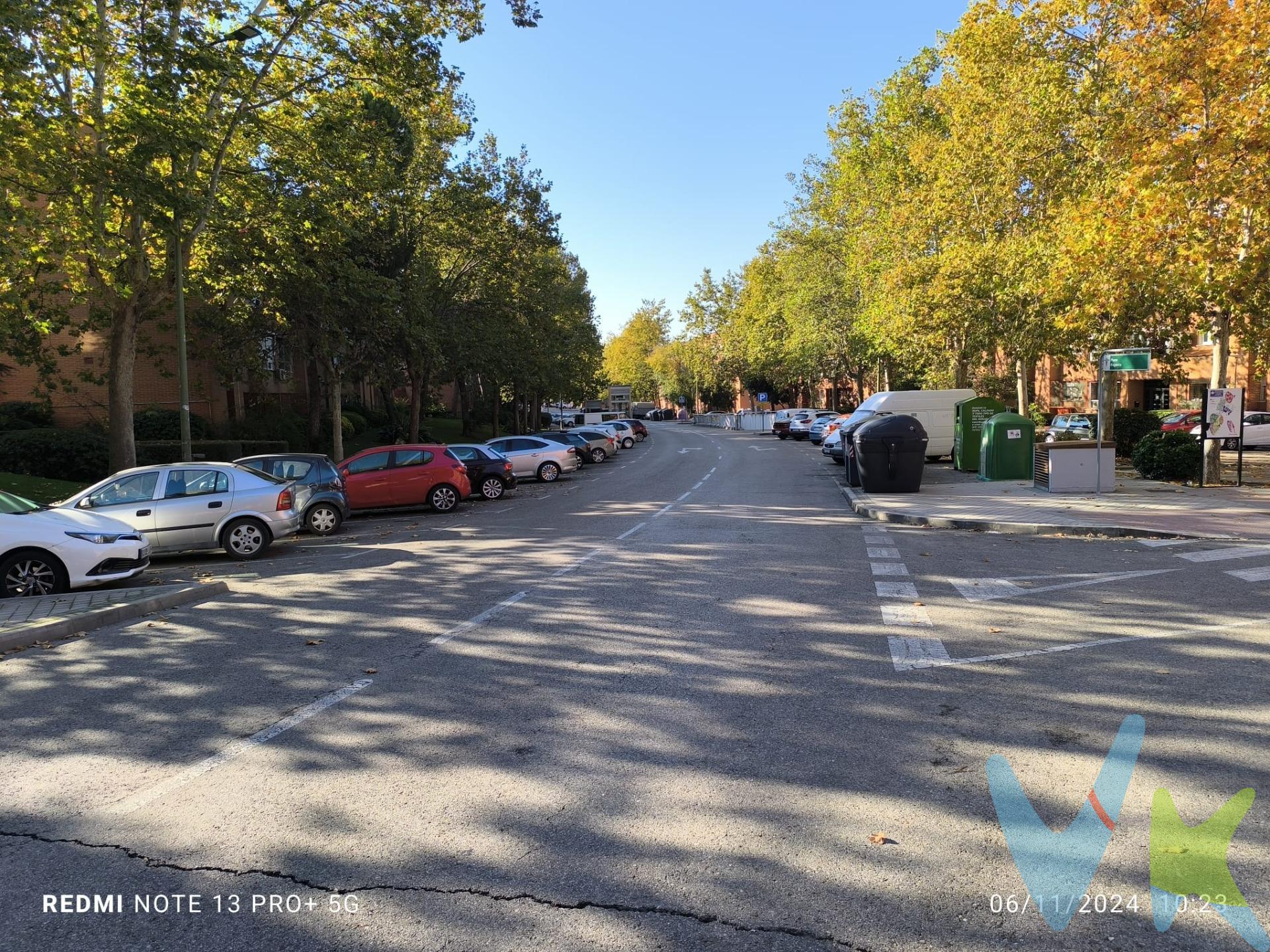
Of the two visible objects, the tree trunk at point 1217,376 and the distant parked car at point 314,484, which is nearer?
the distant parked car at point 314,484

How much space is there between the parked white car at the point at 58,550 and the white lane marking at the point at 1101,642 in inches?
354

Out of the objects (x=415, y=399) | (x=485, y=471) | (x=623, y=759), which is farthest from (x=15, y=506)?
(x=415, y=399)

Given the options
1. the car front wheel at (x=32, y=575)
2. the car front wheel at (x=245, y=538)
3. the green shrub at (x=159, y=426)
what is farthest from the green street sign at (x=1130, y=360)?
the green shrub at (x=159, y=426)

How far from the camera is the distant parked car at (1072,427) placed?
33.7 metres

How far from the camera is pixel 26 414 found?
88.8ft

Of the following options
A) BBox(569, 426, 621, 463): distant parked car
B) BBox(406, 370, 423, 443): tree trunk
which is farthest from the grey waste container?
BBox(569, 426, 621, 463): distant parked car

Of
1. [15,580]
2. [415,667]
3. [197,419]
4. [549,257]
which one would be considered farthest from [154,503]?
[549,257]

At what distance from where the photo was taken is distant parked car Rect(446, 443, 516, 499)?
69.1 ft

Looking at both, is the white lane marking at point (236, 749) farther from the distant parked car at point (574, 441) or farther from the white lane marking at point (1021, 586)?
the distant parked car at point (574, 441)

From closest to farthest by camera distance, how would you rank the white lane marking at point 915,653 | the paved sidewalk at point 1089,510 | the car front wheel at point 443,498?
the white lane marking at point 915,653 < the paved sidewalk at point 1089,510 < the car front wheel at point 443,498

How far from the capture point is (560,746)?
15.0 ft

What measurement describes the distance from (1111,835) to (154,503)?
481 inches

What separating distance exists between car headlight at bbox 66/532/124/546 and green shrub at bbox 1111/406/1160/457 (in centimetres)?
2702

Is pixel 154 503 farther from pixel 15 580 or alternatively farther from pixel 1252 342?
pixel 1252 342
